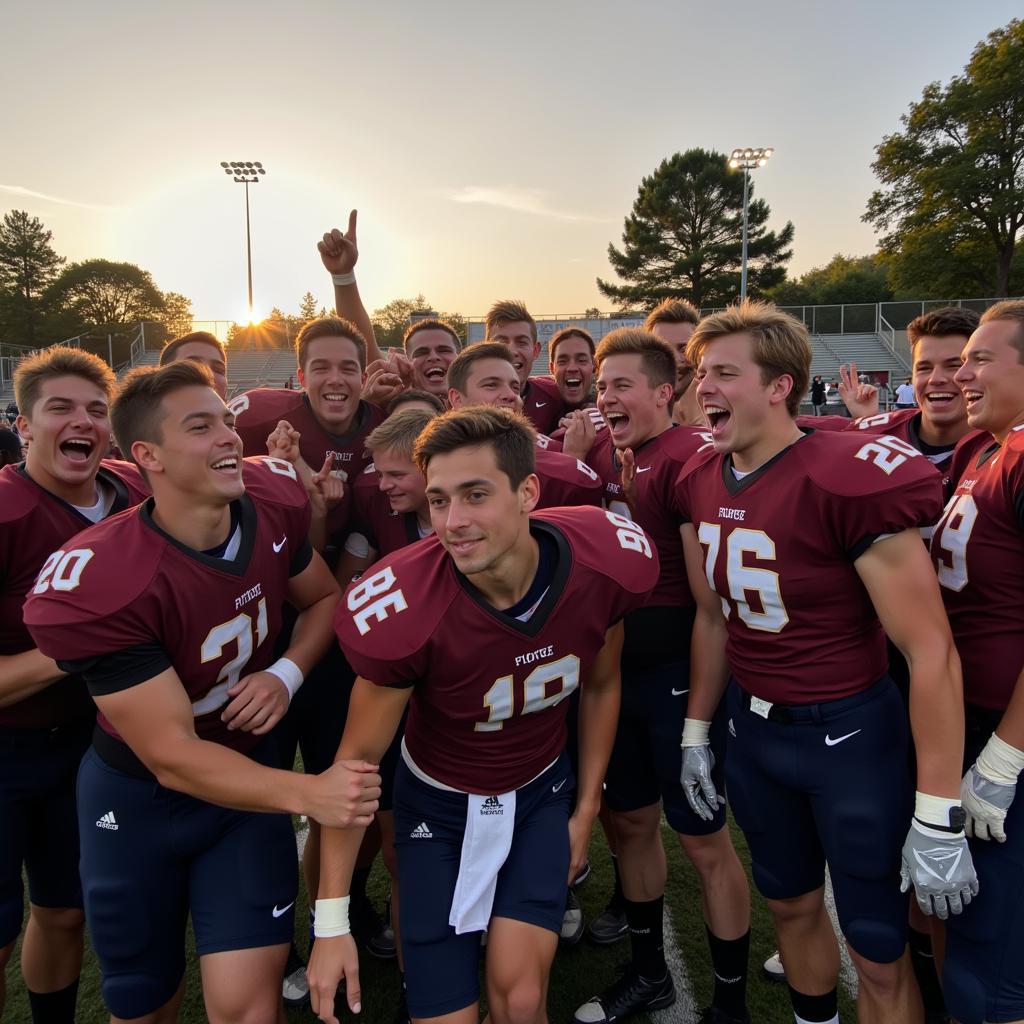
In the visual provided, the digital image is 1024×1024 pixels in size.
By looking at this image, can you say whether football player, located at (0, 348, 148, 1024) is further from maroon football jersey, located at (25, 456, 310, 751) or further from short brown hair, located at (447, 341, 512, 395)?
short brown hair, located at (447, 341, 512, 395)

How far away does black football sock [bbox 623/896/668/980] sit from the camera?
2.93 metres

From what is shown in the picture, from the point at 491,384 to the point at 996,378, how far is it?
6.72 feet

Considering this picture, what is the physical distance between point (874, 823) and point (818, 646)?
0.55 m

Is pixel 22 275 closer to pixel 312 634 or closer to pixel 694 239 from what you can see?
pixel 694 239

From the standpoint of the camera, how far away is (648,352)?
→ 3.18 meters

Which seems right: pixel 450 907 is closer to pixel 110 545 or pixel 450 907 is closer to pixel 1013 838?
pixel 110 545

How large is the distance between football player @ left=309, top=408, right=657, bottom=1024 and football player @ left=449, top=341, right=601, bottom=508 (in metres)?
0.65

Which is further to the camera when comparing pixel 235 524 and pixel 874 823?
pixel 235 524

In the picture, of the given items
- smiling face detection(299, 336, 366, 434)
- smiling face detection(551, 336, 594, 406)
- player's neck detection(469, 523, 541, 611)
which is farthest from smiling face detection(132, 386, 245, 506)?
smiling face detection(551, 336, 594, 406)

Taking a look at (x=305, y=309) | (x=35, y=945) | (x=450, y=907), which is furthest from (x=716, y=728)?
(x=305, y=309)

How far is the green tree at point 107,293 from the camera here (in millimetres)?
60781

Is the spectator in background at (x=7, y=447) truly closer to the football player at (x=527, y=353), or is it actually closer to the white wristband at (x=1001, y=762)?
the football player at (x=527, y=353)

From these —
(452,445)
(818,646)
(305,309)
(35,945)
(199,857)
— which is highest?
(305,309)

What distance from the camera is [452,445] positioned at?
7.36 feet
